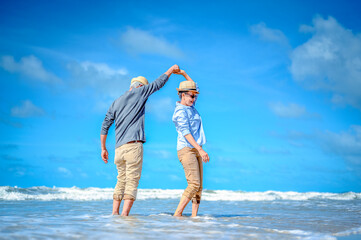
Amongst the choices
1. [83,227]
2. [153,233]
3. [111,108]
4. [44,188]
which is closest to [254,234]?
[153,233]

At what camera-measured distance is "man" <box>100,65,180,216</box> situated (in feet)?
15.8

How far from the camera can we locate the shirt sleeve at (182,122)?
186 inches

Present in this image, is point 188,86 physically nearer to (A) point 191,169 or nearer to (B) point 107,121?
(A) point 191,169

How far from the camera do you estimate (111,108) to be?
16.8 ft

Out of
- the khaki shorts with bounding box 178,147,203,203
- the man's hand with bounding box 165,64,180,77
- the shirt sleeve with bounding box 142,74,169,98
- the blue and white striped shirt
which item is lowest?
the khaki shorts with bounding box 178,147,203,203

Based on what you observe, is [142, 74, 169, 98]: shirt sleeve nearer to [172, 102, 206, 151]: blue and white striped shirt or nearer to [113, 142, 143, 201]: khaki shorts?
[172, 102, 206, 151]: blue and white striped shirt

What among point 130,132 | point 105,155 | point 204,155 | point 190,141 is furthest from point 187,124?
point 105,155

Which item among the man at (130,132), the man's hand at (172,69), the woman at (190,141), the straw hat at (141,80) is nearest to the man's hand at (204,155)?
the woman at (190,141)

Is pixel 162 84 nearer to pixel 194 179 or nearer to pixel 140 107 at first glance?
pixel 140 107

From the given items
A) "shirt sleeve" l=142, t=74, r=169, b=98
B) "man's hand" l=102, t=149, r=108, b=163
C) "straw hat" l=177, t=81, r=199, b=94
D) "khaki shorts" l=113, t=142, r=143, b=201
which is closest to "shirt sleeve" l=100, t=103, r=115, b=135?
"man's hand" l=102, t=149, r=108, b=163

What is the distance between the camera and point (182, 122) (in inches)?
188

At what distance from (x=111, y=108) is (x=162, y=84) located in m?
0.88

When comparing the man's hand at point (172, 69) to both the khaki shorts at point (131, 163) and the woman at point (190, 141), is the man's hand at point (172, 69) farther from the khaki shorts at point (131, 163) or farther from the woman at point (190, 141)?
the khaki shorts at point (131, 163)

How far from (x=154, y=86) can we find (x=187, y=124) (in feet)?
2.44
